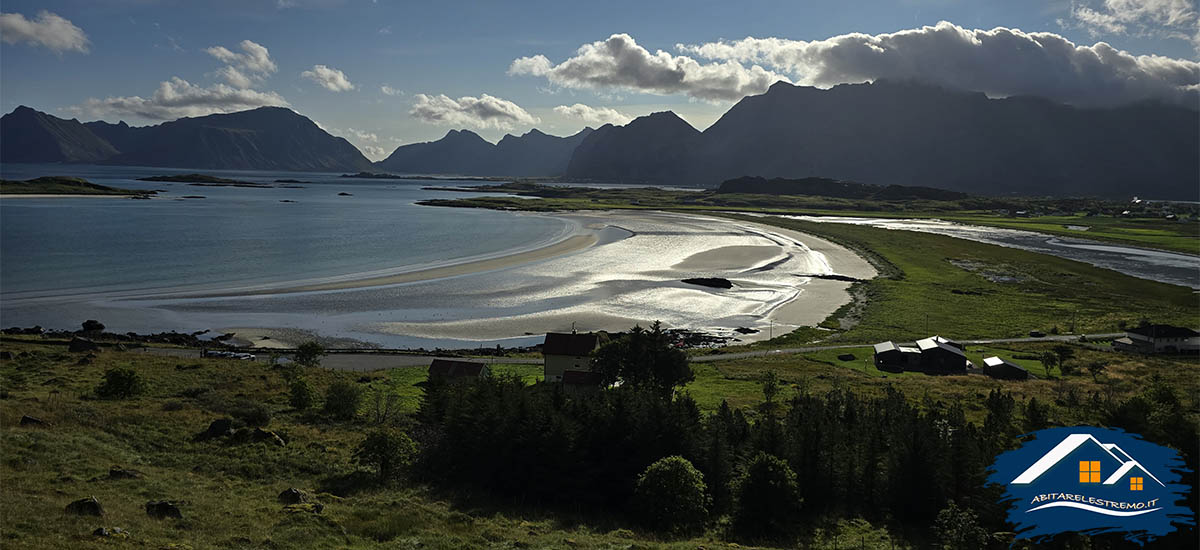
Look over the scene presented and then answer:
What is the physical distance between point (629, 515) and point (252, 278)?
255 feet

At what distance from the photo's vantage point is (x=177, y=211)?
172 metres

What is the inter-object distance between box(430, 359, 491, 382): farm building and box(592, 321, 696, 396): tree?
25.6ft

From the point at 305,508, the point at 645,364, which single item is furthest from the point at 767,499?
the point at 305,508

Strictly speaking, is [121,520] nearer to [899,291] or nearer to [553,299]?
[553,299]

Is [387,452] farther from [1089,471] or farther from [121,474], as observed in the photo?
[1089,471]

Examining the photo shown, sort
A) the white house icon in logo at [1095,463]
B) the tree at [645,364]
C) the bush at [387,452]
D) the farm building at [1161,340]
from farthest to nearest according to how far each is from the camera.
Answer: the farm building at [1161,340], the tree at [645,364], the bush at [387,452], the white house icon in logo at [1095,463]

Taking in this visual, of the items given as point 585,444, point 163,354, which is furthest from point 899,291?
point 163,354

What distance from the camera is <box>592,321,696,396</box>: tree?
40.2 metres

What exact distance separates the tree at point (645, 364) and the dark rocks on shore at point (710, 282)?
51.0 meters

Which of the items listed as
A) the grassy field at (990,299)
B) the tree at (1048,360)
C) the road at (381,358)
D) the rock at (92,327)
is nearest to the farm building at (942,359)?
the tree at (1048,360)

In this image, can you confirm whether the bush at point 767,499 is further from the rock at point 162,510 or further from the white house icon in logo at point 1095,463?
the rock at point 162,510

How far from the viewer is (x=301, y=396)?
38.1m

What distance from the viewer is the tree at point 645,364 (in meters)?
40.2

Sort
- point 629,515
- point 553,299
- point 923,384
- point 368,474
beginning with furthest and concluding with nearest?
point 553,299 → point 923,384 → point 368,474 → point 629,515
